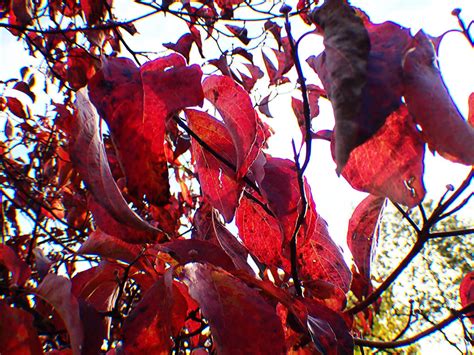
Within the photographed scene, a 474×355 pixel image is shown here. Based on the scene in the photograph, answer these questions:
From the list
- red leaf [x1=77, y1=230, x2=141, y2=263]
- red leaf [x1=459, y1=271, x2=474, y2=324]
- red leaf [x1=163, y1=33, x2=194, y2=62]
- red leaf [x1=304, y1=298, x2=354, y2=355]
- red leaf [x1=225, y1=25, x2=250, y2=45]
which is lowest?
red leaf [x1=304, y1=298, x2=354, y2=355]

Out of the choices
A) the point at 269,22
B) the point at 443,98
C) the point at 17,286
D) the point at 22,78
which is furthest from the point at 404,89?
the point at 22,78

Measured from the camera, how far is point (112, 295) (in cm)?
81

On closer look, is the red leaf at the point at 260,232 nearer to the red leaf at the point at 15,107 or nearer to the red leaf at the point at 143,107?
the red leaf at the point at 143,107

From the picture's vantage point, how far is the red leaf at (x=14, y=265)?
65cm

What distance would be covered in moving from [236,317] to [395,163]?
23 cm

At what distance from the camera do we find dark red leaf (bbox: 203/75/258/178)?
0.58 m

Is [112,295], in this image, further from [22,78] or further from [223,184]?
[22,78]

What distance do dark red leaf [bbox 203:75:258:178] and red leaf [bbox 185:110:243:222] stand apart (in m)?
0.06

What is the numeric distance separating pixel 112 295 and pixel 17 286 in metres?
0.19

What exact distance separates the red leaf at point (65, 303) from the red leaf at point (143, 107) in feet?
0.45

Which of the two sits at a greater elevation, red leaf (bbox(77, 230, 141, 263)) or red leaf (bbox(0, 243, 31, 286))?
red leaf (bbox(77, 230, 141, 263))

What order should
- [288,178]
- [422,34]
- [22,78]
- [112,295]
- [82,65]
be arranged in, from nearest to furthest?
[422,34], [288,178], [112,295], [82,65], [22,78]

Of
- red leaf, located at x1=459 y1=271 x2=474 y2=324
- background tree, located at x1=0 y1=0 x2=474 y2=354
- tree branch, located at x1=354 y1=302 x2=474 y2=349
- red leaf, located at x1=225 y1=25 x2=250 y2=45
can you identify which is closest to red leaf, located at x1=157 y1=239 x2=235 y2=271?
background tree, located at x1=0 y1=0 x2=474 y2=354

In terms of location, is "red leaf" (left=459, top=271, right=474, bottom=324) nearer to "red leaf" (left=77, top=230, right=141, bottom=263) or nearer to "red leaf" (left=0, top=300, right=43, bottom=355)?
"red leaf" (left=77, top=230, right=141, bottom=263)
